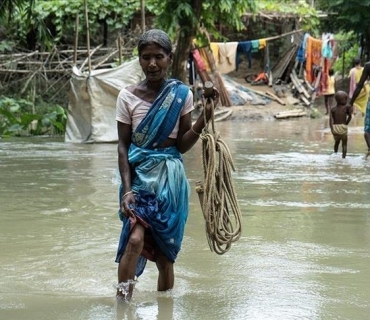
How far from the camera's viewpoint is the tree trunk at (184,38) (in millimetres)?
12758

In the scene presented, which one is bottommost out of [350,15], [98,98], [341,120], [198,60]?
[341,120]

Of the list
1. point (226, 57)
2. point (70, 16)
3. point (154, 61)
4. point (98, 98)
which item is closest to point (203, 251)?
point (154, 61)

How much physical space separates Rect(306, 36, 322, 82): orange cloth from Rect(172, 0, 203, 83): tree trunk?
945cm

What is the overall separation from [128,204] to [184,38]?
994 cm

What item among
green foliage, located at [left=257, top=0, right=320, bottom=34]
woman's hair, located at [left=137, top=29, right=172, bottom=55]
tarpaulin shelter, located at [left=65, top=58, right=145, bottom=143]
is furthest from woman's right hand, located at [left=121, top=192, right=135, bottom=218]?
green foliage, located at [left=257, top=0, right=320, bottom=34]

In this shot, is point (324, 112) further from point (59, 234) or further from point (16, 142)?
point (59, 234)

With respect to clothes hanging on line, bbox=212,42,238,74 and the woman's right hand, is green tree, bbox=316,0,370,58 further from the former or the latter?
the woman's right hand

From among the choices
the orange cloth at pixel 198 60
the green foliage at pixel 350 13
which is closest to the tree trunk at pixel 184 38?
the orange cloth at pixel 198 60

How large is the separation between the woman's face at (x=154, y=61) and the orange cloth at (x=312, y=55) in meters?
19.3

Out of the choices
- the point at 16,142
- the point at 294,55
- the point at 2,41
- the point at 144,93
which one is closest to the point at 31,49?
the point at 2,41

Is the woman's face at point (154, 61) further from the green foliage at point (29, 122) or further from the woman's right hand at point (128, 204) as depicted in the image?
the green foliage at point (29, 122)

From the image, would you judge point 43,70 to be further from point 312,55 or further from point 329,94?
point 312,55

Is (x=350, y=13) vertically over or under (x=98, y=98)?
over

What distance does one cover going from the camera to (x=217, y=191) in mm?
3672
